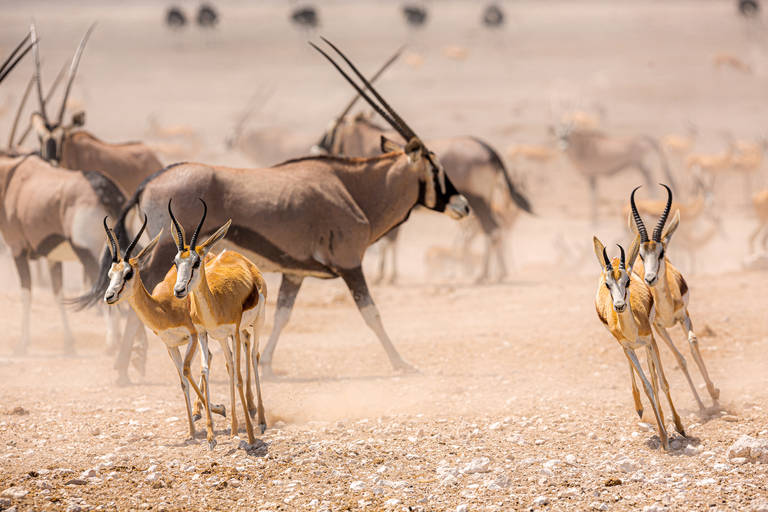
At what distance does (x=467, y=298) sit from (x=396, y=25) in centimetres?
4826

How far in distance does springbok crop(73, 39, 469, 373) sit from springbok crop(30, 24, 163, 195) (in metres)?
4.33

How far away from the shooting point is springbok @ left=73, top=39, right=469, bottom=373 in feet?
27.1

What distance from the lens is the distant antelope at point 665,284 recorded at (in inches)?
247

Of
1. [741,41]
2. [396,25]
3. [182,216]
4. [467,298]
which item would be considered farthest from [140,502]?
[396,25]

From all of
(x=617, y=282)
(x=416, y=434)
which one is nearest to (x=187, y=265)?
(x=416, y=434)

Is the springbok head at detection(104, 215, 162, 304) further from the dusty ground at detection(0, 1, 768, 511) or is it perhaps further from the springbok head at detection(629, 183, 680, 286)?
the springbok head at detection(629, 183, 680, 286)

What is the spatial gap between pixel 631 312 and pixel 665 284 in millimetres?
721

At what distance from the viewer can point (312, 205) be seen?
8.69m

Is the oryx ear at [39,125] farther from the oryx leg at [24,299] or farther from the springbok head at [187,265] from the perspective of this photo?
the springbok head at [187,265]

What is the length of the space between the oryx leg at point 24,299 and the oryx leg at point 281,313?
9.97ft

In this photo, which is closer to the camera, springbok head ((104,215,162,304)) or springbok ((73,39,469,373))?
springbok head ((104,215,162,304))

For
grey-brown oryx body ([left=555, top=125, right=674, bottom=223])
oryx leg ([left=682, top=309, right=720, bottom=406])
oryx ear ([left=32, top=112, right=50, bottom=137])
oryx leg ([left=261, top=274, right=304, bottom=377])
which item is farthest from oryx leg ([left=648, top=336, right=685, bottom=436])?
grey-brown oryx body ([left=555, top=125, right=674, bottom=223])

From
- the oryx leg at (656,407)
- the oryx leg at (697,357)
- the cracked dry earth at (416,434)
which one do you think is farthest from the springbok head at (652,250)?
the cracked dry earth at (416,434)

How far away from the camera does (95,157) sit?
1305cm
